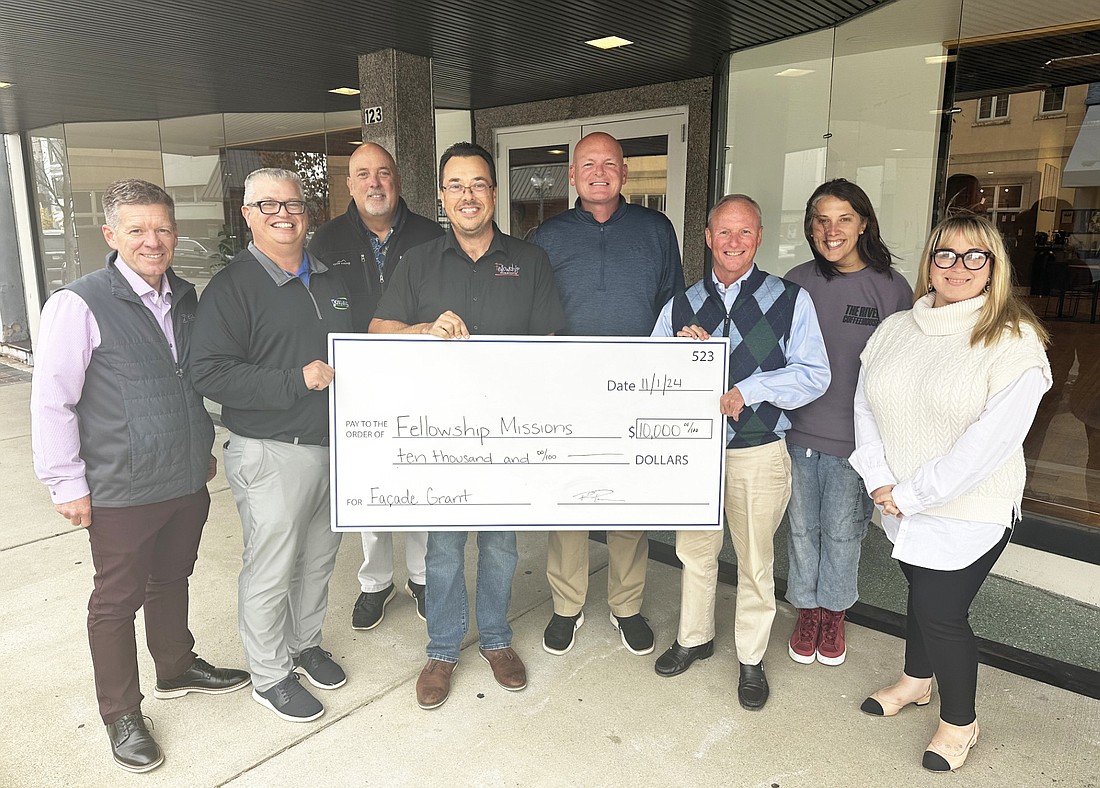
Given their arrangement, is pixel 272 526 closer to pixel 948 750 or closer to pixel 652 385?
pixel 652 385

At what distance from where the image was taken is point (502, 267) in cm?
264

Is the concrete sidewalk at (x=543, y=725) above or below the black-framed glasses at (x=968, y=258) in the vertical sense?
below

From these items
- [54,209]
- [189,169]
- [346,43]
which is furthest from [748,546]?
[54,209]

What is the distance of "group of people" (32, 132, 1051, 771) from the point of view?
221cm

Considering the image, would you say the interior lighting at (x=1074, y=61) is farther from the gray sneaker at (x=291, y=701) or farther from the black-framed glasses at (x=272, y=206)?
the gray sneaker at (x=291, y=701)

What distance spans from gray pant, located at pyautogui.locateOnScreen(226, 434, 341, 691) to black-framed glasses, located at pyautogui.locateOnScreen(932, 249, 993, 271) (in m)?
2.06

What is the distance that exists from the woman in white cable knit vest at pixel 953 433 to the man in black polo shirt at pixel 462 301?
3.86 feet

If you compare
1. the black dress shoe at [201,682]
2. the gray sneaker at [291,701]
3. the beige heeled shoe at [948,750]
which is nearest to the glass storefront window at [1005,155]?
the beige heeled shoe at [948,750]

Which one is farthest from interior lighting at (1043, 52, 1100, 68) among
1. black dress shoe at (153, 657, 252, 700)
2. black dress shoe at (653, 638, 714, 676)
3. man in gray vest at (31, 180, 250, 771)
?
black dress shoe at (153, 657, 252, 700)

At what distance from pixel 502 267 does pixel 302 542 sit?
118 cm

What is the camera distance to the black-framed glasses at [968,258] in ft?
7.09

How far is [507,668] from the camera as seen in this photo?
112 inches

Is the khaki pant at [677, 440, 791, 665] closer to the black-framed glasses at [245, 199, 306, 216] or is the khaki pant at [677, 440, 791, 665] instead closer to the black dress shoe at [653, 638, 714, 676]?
the black dress shoe at [653, 638, 714, 676]

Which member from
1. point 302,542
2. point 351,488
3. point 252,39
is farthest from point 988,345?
point 252,39
